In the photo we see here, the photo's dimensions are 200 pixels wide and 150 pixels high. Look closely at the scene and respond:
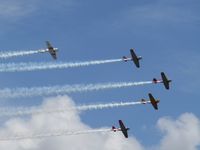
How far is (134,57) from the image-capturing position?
648ft

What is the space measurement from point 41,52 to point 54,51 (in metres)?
6.77

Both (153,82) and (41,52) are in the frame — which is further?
(153,82)

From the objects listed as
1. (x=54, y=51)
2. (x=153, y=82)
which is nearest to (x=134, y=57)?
(x=153, y=82)

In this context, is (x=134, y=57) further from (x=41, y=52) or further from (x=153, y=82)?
(x=41, y=52)

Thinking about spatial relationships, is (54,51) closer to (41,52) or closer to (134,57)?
(41,52)

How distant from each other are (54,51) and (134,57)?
24067 millimetres

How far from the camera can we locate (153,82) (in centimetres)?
19988

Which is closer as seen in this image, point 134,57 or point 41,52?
point 41,52

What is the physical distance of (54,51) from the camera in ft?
622

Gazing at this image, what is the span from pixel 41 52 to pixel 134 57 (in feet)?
96.2

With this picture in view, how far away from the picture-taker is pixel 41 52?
602ft

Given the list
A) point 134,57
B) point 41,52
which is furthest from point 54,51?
point 134,57

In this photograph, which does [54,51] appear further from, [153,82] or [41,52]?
[153,82]

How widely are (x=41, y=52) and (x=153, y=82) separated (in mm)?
36401
